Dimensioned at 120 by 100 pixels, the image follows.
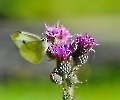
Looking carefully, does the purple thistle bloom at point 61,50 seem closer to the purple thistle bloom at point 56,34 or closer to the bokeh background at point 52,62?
the purple thistle bloom at point 56,34

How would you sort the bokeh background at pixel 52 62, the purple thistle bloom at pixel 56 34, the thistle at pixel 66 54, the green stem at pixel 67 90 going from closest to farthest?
the green stem at pixel 67 90, the thistle at pixel 66 54, the purple thistle bloom at pixel 56 34, the bokeh background at pixel 52 62

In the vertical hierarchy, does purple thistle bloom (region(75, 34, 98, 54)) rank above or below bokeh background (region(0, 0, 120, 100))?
below

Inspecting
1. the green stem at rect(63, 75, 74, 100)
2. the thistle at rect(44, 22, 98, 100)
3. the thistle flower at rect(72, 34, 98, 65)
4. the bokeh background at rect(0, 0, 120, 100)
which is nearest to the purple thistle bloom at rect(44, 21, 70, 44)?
the thistle at rect(44, 22, 98, 100)

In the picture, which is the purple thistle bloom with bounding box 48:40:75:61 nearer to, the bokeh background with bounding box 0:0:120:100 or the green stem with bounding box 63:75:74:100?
the green stem with bounding box 63:75:74:100

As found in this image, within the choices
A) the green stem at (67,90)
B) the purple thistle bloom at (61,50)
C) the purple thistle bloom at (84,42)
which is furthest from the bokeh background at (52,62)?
the green stem at (67,90)

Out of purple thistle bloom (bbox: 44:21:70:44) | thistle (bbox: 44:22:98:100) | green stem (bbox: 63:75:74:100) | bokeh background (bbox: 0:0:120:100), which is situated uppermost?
bokeh background (bbox: 0:0:120:100)

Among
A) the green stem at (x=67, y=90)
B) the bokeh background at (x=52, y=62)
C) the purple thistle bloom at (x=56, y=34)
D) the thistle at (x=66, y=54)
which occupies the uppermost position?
the bokeh background at (x=52, y=62)
